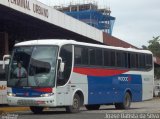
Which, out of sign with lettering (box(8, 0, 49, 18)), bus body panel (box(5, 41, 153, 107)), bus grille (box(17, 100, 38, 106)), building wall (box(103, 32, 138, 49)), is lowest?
bus grille (box(17, 100, 38, 106))

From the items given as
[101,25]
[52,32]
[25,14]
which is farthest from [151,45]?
[25,14]

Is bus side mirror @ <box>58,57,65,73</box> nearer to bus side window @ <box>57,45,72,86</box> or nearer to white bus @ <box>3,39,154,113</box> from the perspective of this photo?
white bus @ <box>3,39,154,113</box>

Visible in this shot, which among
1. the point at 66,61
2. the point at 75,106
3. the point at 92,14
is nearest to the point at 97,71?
the point at 75,106

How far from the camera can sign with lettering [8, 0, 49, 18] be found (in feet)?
91.1

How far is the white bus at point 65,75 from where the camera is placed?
20.7 meters

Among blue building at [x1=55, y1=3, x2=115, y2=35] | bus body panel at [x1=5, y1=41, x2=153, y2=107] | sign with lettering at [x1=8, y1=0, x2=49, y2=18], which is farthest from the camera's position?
blue building at [x1=55, y1=3, x2=115, y2=35]

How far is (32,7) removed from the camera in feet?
97.5

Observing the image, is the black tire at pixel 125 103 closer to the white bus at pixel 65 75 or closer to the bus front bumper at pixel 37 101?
the white bus at pixel 65 75

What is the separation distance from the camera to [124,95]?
2698cm

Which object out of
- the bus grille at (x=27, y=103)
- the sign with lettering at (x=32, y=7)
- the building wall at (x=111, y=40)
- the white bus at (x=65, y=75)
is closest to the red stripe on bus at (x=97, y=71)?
the white bus at (x=65, y=75)

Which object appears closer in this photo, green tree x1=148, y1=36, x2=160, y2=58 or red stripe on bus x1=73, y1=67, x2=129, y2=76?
red stripe on bus x1=73, y1=67, x2=129, y2=76

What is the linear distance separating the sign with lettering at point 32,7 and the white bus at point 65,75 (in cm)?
548

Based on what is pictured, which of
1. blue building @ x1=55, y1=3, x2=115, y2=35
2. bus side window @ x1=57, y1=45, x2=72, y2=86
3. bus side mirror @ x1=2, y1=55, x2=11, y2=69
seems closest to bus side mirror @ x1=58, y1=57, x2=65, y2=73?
bus side window @ x1=57, y1=45, x2=72, y2=86

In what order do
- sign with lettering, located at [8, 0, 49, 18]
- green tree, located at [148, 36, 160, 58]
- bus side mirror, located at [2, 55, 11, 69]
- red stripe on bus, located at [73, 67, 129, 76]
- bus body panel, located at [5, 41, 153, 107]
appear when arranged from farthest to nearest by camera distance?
green tree, located at [148, 36, 160, 58], sign with lettering, located at [8, 0, 49, 18], red stripe on bus, located at [73, 67, 129, 76], bus side mirror, located at [2, 55, 11, 69], bus body panel, located at [5, 41, 153, 107]
